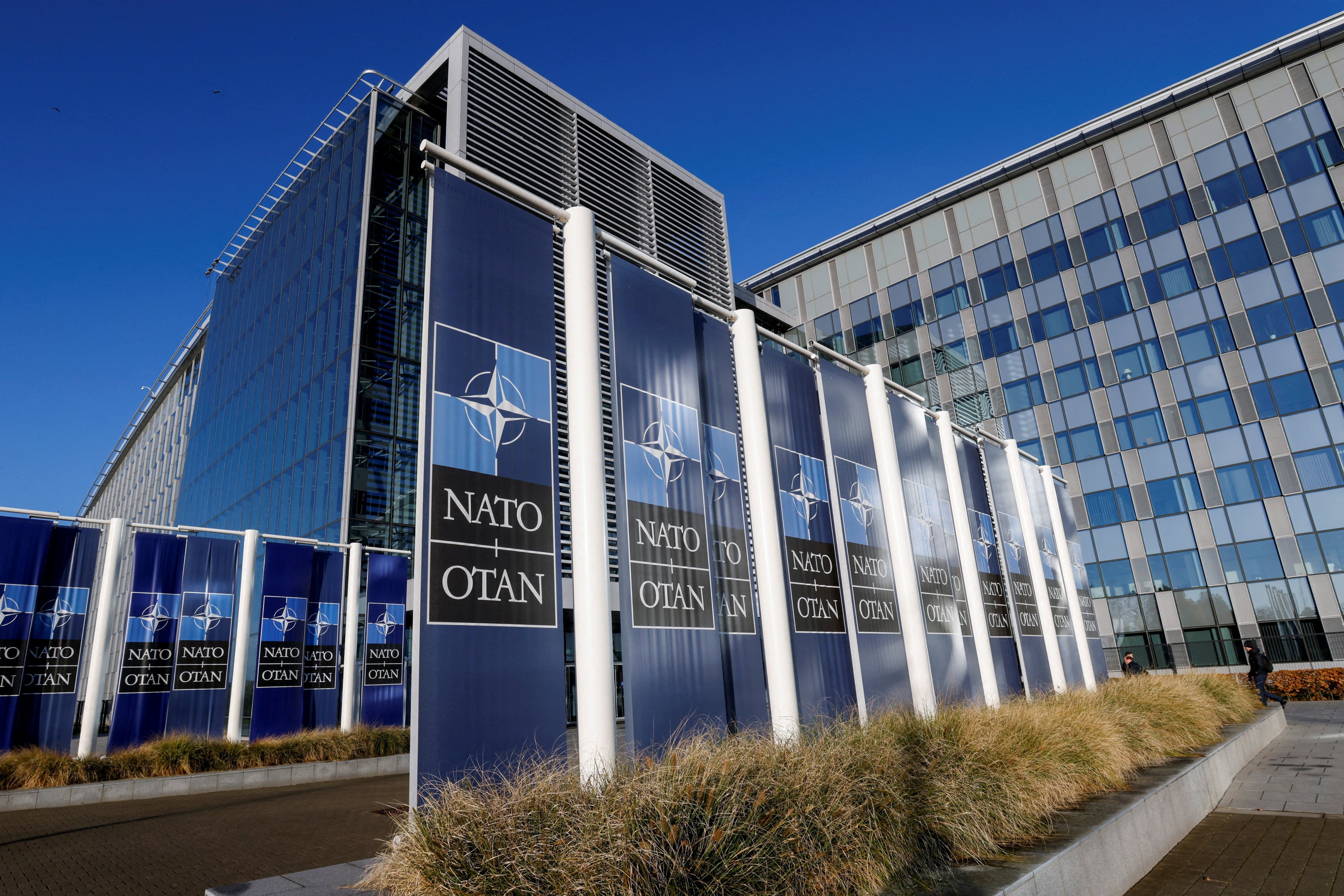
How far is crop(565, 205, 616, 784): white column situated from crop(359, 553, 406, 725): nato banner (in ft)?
48.2

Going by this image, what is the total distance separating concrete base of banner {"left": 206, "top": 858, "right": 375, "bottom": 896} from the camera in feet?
17.0

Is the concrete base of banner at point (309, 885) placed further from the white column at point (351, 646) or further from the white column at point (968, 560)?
the white column at point (351, 646)

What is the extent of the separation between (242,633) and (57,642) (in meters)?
3.27

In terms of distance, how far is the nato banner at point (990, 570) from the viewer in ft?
50.7

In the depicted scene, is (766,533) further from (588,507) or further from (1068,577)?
(1068,577)

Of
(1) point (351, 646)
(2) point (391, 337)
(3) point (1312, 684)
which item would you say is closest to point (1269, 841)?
(1) point (351, 646)

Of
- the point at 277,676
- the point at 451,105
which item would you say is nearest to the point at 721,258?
the point at 451,105

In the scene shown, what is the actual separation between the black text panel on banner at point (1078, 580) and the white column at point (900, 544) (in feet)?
35.4

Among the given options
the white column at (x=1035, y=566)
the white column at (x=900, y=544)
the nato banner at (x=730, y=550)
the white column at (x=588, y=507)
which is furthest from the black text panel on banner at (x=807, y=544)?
the white column at (x=1035, y=566)

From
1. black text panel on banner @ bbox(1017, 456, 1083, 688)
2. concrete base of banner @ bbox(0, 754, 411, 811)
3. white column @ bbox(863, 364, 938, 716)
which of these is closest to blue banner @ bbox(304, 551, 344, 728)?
concrete base of banner @ bbox(0, 754, 411, 811)

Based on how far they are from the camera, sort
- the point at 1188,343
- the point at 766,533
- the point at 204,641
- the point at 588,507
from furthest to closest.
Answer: the point at 1188,343
the point at 204,641
the point at 766,533
the point at 588,507

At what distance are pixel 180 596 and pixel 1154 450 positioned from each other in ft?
128

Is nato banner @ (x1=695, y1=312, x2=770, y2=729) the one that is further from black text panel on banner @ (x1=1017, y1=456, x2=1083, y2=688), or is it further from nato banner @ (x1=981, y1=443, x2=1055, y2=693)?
black text panel on banner @ (x1=1017, y1=456, x2=1083, y2=688)

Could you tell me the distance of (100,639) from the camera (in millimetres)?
15188
